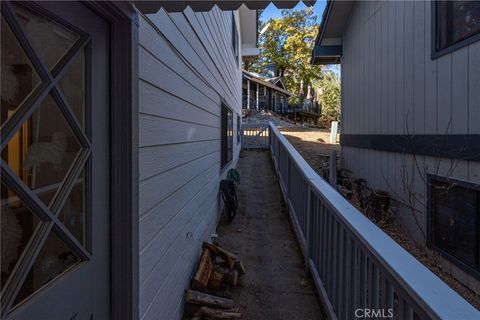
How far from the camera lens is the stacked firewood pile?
247 centimetres

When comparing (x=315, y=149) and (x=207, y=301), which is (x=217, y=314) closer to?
(x=207, y=301)

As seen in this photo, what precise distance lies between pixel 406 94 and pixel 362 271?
4.28m

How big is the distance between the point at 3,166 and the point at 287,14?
34.0 metres

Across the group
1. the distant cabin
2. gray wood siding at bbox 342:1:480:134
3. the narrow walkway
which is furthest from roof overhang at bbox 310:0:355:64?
the distant cabin

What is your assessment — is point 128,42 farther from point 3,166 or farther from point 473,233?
point 473,233

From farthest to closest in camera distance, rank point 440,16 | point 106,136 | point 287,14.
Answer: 1. point 287,14
2. point 440,16
3. point 106,136

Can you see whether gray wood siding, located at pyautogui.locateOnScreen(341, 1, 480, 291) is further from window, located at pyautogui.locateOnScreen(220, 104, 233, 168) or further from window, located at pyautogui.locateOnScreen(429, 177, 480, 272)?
window, located at pyautogui.locateOnScreen(220, 104, 233, 168)

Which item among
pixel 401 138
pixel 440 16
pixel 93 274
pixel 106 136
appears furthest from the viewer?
pixel 401 138

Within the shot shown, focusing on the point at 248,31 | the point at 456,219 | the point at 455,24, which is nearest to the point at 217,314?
the point at 456,219

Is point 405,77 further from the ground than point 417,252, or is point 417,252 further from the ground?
point 405,77

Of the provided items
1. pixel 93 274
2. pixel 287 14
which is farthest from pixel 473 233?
pixel 287 14

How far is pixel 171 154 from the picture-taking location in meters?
2.28

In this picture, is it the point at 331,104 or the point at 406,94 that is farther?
the point at 331,104

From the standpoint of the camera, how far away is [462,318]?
864 mm
